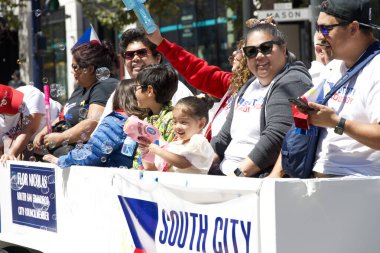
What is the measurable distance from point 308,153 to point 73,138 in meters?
2.61

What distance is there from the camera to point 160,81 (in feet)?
18.7

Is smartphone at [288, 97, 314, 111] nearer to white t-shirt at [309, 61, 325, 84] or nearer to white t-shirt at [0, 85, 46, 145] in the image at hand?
white t-shirt at [309, 61, 325, 84]

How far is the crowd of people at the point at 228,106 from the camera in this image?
4207mm

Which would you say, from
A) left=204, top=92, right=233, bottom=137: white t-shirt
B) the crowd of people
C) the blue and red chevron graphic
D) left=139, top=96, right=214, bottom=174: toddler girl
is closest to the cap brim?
the crowd of people

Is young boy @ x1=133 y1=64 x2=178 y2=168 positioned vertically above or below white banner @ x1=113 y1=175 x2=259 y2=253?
above

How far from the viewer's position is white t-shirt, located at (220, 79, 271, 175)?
16.5 ft

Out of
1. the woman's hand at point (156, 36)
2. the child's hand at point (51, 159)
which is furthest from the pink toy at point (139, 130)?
the child's hand at point (51, 159)

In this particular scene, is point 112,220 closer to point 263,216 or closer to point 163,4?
point 263,216

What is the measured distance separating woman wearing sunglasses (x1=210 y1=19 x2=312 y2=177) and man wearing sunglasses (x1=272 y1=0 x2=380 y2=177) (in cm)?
47

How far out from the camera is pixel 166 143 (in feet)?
17.9

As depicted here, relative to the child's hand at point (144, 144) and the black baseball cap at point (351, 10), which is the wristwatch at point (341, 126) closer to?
the black baseball cap at point (351, 10)

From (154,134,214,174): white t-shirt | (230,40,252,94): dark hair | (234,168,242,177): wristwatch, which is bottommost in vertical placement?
(234,168,242,177): wristwatch

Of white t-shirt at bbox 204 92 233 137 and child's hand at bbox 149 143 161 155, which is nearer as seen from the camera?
child's hand at bbox 149 143 161 155

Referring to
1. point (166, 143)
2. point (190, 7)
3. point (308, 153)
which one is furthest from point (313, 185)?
point (190, 7)
